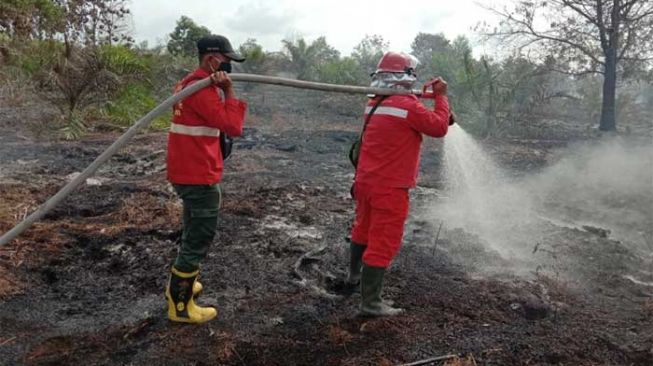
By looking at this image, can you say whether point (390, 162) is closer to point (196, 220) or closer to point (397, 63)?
point (397, 63)

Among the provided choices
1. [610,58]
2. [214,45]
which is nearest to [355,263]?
[214,45]

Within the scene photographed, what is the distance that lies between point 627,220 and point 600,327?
398 cm

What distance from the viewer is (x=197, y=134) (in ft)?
11.0

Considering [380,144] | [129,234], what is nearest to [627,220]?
[380,144]

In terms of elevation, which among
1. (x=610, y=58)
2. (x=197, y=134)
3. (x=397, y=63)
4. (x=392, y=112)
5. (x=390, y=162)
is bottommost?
(x=390, y=162)

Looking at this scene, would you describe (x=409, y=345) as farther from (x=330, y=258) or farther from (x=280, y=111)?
(x=280, y=111)

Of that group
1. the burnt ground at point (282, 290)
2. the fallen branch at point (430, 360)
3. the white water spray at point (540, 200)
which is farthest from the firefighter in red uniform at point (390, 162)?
the white water spray at point (540, 200)

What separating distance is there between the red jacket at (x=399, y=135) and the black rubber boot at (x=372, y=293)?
575 mm

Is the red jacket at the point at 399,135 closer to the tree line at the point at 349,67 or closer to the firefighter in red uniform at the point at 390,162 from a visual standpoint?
the firefighter in red uniform at the point at 390,162

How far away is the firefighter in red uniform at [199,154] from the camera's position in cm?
327

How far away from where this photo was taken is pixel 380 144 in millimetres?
3688

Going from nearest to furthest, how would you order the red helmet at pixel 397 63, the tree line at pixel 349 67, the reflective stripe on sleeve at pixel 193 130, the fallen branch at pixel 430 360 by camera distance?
1. the fallen branch at pixel 430 360
2. the reflective stripe on sleeve at pixel 193 130
3. the red helmet at pixel 397 63
4. the tree line at pixel 349 67

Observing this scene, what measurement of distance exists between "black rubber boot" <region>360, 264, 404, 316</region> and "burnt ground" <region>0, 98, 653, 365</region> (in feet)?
0.29

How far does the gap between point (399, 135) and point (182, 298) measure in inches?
68.0
